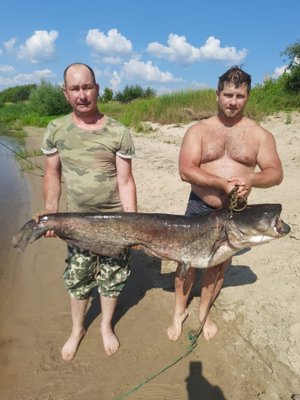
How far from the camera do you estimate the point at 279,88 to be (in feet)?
57.5

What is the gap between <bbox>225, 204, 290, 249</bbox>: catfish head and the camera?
10.2 ft

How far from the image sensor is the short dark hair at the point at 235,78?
3176 millimetres

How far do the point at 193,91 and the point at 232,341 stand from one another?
18191mm

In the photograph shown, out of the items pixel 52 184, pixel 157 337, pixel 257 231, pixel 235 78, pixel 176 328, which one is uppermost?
pixel 235 78

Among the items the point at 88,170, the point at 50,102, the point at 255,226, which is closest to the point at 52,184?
the point at 88,170

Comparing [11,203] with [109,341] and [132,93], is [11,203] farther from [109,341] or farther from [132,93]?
[132,93]

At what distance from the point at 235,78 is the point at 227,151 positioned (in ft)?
2.21

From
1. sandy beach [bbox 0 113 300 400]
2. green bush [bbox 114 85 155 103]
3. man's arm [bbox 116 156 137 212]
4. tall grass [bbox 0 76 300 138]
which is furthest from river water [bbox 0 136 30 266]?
green bush [bbox 114 85 155 103]

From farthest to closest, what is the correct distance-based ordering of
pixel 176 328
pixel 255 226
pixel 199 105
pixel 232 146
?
pixel 199 105, pixel 176 328, pixel 232 146, pixel 255 226

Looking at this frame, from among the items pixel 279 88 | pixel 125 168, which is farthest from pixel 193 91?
pixel 125 168

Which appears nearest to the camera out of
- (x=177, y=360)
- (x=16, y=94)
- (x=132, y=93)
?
(x=177, y=360)

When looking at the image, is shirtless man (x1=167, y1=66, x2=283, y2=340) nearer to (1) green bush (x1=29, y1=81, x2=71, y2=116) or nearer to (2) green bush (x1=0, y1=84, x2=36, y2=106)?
(1) green bush (x1=29, y1=81, x2=71, y2=116)

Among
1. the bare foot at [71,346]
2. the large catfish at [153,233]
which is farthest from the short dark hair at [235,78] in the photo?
the bare foot at [71,346]

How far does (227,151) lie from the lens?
3506 mm
